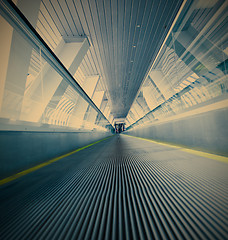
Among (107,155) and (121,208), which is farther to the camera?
(107,155)

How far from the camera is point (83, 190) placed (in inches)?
50.1

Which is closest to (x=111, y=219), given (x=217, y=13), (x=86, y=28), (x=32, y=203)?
(x=32, y=203)

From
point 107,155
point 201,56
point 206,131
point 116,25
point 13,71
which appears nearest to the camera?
point 13,71

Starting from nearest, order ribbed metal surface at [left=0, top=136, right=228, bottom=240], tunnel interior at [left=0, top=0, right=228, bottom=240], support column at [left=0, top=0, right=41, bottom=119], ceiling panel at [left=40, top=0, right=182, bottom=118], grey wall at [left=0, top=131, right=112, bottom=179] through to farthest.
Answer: ribbed metal surface at [left=0, top=136, right=228, bottom=240], tunnel interior at [left=0, top=0, right=228, bottom=240], grey wall at [left=0, top=131, right=112, bottom=179], support column at [left=0, top=0, right=41, bottom=119], ceiling panel at [left=40, top=0, right=182, bottom=118]

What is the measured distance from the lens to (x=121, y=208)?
3.04ft

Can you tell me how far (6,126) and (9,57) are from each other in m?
1.35

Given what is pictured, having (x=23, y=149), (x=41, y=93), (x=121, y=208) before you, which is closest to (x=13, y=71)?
(x=41, y=93)

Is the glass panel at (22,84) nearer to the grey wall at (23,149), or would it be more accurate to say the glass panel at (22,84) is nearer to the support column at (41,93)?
the support column at (41,93)

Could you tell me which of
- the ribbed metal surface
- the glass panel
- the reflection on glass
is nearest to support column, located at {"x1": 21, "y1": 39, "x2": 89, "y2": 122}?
the glass panel

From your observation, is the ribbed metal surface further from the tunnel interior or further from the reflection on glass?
the reflection on glass

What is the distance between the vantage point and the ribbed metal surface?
0.69 meters

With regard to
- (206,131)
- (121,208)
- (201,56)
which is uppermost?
(201,56)

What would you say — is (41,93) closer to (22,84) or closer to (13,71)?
(22,84)

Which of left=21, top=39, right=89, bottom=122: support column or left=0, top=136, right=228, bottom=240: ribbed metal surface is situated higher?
left=21, top=39, right=89, bottom=122: support column
